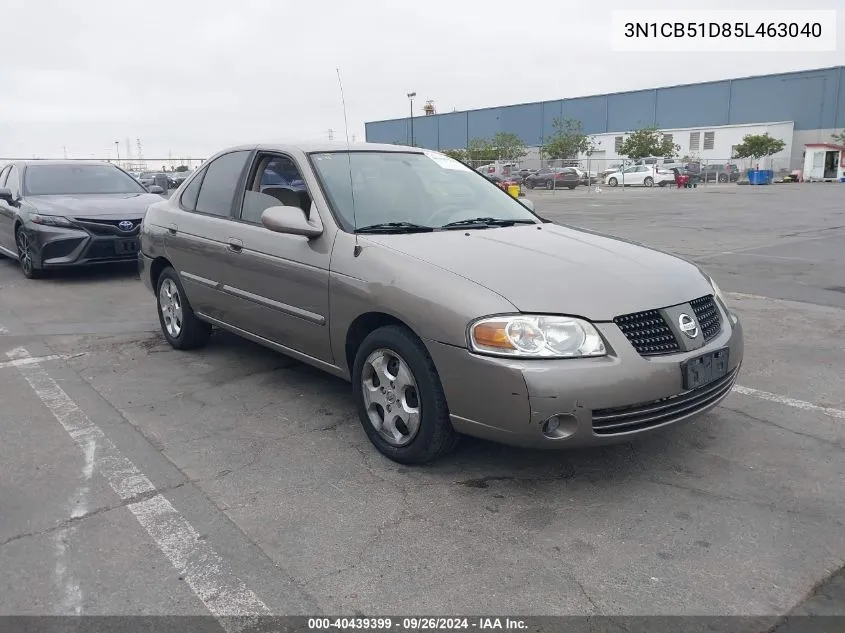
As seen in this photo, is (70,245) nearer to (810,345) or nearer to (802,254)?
(810,345)

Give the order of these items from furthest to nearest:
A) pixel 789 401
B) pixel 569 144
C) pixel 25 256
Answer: pixel 569 144
pixel 25 256
pixel 789 401

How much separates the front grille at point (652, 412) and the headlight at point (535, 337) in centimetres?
28

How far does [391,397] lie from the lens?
12.1 ft

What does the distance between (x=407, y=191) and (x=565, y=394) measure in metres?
1.90

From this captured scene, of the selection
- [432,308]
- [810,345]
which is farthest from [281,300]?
[810,345]

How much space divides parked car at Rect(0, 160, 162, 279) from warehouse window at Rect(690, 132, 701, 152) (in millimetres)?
64561

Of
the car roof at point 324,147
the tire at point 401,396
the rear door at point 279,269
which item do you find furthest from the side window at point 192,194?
the tire at point 401,396

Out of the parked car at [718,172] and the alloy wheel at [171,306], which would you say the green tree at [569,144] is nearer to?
the parked car at [718,172]

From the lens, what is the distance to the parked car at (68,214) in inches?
347

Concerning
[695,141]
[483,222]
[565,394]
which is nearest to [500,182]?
[483,222]

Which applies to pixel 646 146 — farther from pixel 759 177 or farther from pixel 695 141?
pixel 759 177

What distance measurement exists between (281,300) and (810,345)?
13.9ft

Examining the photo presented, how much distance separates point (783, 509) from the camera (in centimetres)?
325

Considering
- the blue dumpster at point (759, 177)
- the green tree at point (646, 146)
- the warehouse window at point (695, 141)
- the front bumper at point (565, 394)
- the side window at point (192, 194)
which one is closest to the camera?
the front bumper at point (565, 394)
